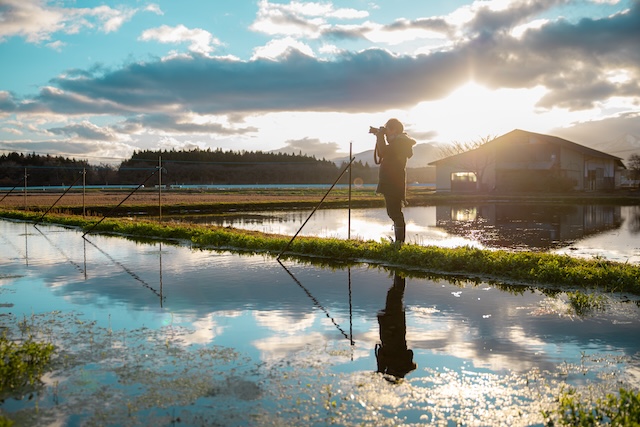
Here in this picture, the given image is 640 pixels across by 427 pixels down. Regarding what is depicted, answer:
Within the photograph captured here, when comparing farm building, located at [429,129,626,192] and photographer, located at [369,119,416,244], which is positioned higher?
farm building, located at [429,129,626,192]

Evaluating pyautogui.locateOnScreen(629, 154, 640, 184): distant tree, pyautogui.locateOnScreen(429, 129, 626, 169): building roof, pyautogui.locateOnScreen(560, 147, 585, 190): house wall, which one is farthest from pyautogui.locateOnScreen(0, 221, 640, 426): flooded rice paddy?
pyautogui.locateOnScreen(629, 154, 640, 184): distant tree

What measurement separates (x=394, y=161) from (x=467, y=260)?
2.63m

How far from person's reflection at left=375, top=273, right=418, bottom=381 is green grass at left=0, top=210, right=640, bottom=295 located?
289 cm

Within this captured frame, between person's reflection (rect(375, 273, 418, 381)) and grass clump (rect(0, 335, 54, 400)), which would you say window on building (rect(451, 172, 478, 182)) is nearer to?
person's reflection (rect(375, 273, 418, 381))

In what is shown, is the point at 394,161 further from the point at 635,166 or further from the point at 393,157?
the point at 635,166

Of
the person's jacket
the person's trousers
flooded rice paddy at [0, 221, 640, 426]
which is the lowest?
flooded rice paddy at [0, 221, 640, 426]

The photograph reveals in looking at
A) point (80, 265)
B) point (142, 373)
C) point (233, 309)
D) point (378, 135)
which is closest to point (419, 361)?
point (142, 373)

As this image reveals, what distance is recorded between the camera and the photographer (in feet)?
39.7

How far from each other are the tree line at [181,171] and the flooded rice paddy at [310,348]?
107 meters

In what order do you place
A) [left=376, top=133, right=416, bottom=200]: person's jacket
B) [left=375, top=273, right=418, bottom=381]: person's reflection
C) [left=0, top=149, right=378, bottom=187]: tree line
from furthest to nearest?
[left=0, top=149, right=378, bottom=187]: tree line, [left=376, top=133, right=416, bottom=200]: person's jacket, [left=375, top=273, right=418, bottom=381]: person's reflection

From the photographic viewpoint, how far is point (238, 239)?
1530 cm

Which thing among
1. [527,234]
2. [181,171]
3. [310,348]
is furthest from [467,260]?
[181,171]

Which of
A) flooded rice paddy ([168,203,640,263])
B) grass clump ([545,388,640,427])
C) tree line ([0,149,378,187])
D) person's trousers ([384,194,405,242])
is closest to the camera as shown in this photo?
grass clump ([545,388,640,427])

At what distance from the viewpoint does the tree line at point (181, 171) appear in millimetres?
120250
